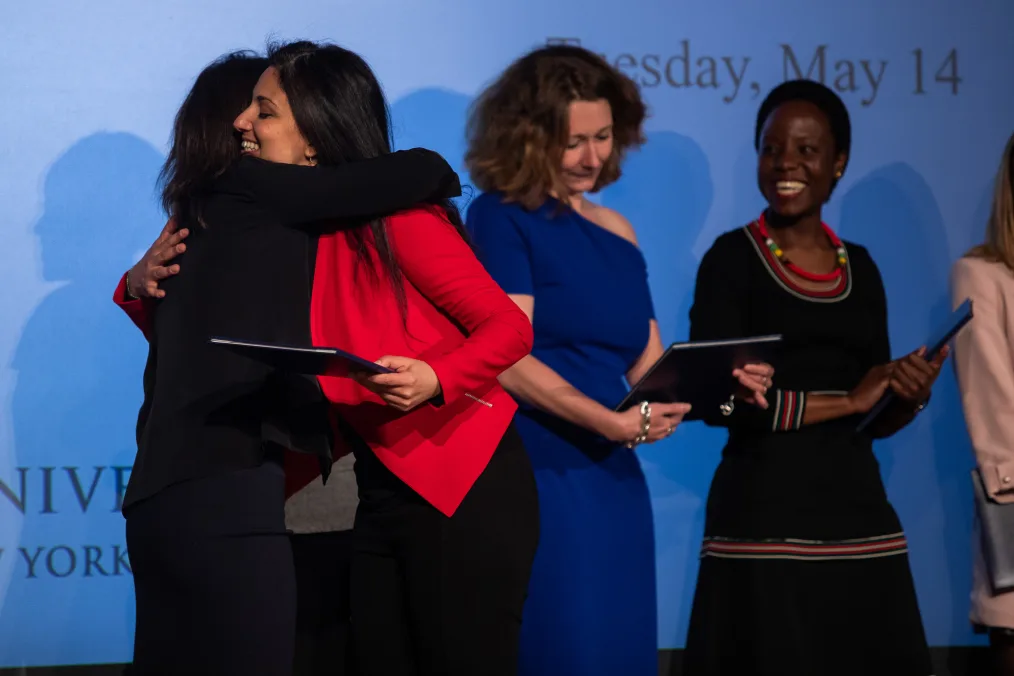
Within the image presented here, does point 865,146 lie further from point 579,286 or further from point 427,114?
point 579,286

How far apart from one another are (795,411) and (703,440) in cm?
101

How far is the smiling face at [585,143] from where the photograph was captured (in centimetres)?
237

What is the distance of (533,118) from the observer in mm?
2359

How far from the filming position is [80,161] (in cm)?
293

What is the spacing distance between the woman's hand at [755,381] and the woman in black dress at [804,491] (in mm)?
87

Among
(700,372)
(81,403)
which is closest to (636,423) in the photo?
(700,372)

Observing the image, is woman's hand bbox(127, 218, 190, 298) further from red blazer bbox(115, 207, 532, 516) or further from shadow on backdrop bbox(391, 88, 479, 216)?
shadow on backdrop bbox(391, 88, 479, 216)

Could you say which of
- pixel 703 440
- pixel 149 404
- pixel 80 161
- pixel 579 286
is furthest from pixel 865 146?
pixel 149 404

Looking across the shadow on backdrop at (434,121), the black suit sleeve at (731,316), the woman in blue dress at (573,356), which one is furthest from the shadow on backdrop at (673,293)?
the woman in blue dress at (573,356)

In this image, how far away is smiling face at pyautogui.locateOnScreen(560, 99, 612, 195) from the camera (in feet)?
7.78

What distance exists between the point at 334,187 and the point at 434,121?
4.86 feet

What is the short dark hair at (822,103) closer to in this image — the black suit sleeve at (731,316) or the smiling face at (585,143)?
the black suit sleeve at (731,316)

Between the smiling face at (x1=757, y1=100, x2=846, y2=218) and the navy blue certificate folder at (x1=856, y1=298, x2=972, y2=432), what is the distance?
40 centimetres

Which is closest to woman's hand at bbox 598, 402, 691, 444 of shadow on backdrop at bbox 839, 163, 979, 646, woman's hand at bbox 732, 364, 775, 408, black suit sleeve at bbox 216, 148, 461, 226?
woman's hand at bbox 732, 364, 775, 408
